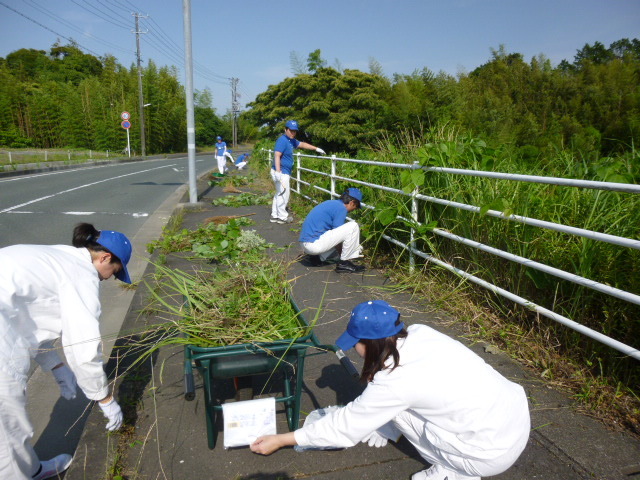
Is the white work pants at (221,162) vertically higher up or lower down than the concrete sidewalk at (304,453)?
higher up

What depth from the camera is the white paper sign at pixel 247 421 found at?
7.25 feet

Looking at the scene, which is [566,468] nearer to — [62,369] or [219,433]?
[219,433]

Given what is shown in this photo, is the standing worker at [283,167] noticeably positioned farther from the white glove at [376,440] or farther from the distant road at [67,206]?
the white glove at [376,440]

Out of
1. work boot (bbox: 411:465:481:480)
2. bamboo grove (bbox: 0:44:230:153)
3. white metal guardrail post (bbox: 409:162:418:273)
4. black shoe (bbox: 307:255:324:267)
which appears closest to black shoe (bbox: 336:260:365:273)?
black shoe (bbox: 307:255:324:267)

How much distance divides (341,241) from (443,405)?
352cm

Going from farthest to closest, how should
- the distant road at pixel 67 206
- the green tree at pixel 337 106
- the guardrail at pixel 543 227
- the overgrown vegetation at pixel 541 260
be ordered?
the green tree at pixel 337 106 → the distant road at pixel 67 206 → the overgrown vegetation at pixel 541 260 → the guardrail at pixel 543 227

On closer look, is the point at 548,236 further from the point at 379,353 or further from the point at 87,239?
the point at 87,239

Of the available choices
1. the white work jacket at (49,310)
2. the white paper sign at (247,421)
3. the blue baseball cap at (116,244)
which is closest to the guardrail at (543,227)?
the white paper sign at (247,421)

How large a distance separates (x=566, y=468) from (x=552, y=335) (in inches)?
45.5

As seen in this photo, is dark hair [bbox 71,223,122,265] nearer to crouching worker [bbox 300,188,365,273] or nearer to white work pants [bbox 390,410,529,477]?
white work pants [bbox 390,410,529,477]

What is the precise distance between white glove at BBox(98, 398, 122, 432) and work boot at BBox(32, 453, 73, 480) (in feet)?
0.91

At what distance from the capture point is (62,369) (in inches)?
101

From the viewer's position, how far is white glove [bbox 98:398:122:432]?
7.66 ft

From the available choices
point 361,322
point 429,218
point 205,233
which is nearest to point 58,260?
point 361,322
